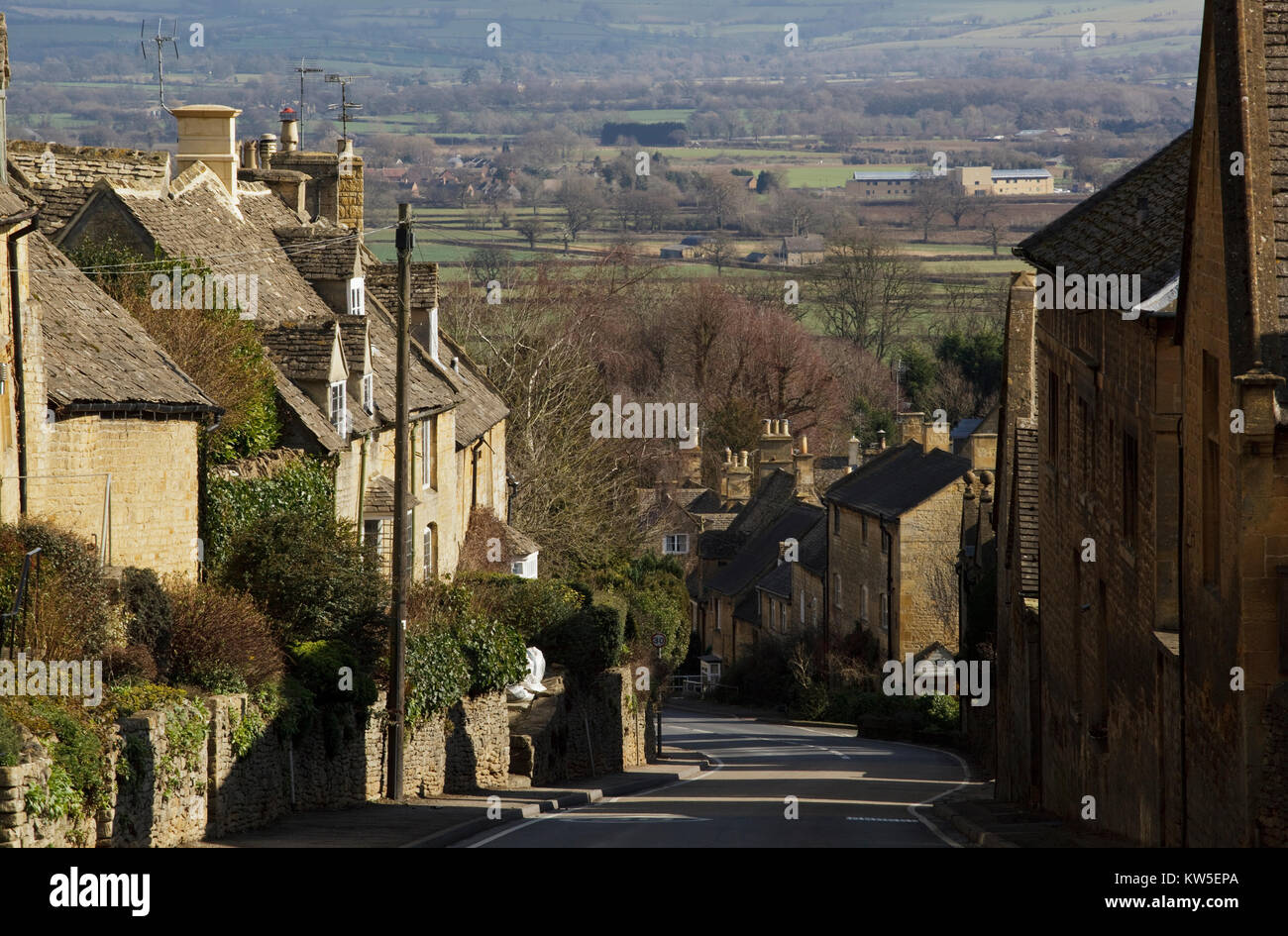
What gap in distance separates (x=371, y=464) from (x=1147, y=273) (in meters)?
16.6

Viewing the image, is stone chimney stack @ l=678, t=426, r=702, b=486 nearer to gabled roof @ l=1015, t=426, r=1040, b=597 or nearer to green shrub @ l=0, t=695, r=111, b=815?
gabled roof @ l=1015, t=426, r=1040, b=597

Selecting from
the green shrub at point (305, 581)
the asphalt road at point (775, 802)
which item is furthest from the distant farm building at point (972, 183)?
the green shrub at point (305, 581)

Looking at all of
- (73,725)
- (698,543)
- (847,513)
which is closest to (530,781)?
(73,725)

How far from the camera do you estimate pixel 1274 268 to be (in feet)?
46.6

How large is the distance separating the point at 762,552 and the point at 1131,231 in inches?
1974

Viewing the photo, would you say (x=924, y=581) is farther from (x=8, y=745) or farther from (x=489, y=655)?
(x=8, y=745)

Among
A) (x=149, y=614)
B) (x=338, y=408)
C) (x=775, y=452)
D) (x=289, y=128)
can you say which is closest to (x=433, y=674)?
(x=338, y=408)

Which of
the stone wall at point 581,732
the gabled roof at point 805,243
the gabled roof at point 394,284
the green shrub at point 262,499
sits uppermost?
the gabled roof at point 805,243

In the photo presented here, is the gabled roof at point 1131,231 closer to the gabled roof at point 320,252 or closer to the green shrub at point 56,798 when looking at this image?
the green shrub at point 56,798

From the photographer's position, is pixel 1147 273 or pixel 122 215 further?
pixel 122 215

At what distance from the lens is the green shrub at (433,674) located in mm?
25594

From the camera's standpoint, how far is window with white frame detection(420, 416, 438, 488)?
111 ft

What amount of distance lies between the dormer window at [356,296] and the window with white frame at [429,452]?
2567 millimetres
